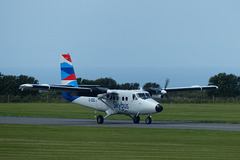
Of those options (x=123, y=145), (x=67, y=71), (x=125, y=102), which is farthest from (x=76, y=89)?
(x=123, y=145)

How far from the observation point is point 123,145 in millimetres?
22406

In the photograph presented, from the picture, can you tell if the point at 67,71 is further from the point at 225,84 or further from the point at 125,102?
the point at 225,84

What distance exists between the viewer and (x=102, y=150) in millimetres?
20234

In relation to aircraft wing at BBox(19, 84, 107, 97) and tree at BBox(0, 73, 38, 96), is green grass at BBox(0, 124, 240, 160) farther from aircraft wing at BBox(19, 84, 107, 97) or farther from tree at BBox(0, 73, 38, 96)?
tree at BBox(0, 73, 38, 96)

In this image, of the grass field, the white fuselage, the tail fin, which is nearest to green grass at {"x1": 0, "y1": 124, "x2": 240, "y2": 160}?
the grass field

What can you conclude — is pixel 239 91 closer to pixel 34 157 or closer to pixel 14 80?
pixel 14 80

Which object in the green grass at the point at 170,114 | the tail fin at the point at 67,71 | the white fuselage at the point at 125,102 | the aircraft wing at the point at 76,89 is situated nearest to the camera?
the white fuselage at the point at 125,102

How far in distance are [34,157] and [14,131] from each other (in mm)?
11877

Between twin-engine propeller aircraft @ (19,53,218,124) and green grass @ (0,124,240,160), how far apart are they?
7936mm

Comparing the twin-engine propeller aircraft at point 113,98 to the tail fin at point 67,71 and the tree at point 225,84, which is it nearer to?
the tail fin at point 67,71

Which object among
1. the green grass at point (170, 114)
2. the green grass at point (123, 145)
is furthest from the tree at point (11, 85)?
the green grass at point (123, 145)

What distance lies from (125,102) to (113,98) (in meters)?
1.31

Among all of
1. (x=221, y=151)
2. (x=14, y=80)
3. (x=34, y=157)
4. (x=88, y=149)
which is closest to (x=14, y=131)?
(x=88, y=149)

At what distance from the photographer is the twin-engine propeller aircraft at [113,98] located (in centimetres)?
3728
